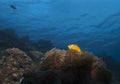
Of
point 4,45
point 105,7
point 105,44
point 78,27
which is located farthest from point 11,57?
point 105,44

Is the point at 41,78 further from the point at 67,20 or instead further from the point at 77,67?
the point at 67,20

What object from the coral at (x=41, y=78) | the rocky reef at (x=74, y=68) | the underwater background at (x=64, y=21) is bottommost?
the coral at (x=41, y=78)

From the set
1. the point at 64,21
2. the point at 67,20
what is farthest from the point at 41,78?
the point at 64,21

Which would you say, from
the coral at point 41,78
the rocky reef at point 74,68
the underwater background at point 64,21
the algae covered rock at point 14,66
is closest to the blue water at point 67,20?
the underwater background at point 64,21

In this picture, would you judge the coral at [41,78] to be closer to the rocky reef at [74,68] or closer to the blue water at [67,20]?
the rocky reef at [74,68]

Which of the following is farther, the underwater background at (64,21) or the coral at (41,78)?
the underwater background at (64,21)

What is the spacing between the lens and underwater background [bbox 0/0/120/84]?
2606 cm

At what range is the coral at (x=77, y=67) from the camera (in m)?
4.88

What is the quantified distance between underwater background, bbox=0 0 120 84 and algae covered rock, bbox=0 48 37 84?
51.5 ft

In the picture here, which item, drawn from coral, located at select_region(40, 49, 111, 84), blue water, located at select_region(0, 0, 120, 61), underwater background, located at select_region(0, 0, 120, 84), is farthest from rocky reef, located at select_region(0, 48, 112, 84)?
blue water, located at select_region(0, 0, 120, 61)

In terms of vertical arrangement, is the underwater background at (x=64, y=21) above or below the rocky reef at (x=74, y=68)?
above

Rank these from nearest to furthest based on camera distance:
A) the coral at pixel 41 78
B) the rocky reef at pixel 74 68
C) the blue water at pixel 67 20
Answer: the coral at pixel 41 78
the rocky reef at pixel 74 68
the blue water at pixel 67 20

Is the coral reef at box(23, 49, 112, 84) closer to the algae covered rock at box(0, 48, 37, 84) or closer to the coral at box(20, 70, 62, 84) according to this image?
the coral at box(20, 70, 62, 84)

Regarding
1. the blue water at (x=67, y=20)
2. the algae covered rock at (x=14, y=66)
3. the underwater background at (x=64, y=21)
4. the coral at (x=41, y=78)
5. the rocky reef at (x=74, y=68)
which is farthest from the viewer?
the blue water at (x=67, y=20)
